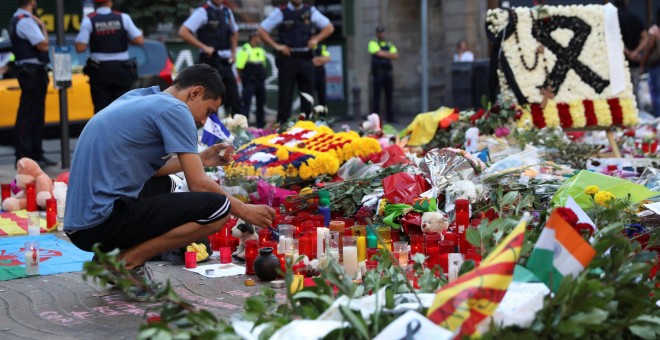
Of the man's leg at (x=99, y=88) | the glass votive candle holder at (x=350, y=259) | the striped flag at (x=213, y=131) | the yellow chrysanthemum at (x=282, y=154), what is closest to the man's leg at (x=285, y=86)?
the man's leg at (x=99, y=88)

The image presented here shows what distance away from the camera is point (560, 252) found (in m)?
3.92

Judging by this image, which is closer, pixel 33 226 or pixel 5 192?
pixel 33 226

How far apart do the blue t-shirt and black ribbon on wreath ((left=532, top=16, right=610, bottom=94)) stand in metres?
6.33

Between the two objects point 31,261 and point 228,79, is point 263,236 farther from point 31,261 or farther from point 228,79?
point 228,79

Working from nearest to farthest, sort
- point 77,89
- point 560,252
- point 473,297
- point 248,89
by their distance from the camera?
A: point 473,297 → point 560,252 → point 77,89 → point 248,89

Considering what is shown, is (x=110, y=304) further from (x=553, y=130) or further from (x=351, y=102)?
(x=351, y=102)

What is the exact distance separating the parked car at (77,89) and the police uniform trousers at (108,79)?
1962 mm

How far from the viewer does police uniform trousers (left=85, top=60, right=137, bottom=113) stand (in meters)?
11.7

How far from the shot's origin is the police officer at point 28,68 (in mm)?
11656

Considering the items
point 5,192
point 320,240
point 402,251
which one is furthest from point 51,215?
point 402,251

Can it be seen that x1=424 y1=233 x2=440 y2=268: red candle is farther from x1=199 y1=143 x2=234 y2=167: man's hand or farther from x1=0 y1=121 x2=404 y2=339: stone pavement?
x1=199 y1=143 x2=234 y2=167: man's hand

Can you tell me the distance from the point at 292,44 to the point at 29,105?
3.50 m

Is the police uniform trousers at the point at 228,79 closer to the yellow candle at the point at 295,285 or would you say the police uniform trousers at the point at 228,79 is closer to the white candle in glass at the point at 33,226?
the white candle in glass at the point at 33,226

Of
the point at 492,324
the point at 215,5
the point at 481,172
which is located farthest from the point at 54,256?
the point at 215,5
